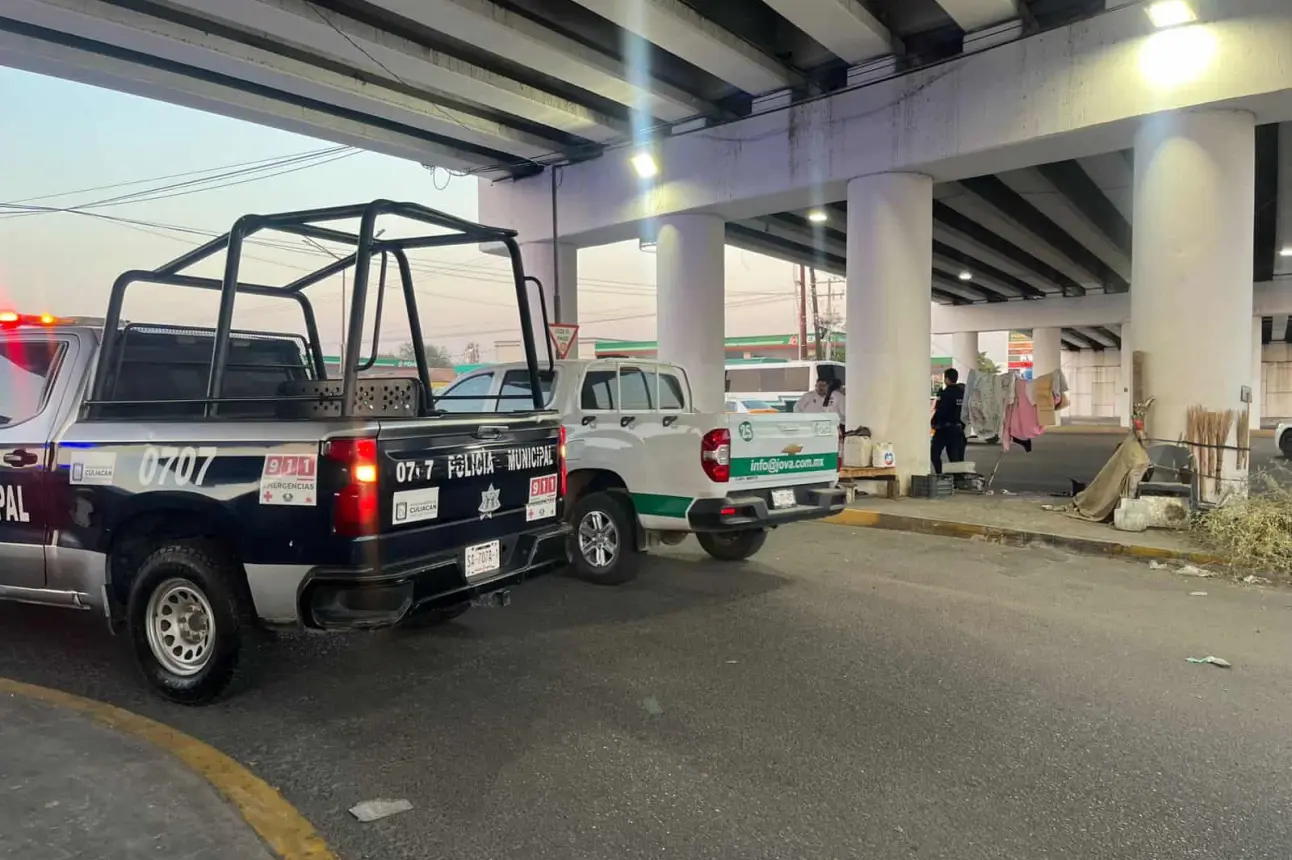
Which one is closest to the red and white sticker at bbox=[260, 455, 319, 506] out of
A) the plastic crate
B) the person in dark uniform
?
the plastic crate

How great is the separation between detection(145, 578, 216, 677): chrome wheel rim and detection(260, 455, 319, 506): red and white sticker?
2.68ft

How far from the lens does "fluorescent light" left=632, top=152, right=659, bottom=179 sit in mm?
13383

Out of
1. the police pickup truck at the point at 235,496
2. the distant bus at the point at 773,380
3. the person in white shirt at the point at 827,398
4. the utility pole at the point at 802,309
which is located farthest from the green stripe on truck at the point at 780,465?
the utility pole at the point at 802,309

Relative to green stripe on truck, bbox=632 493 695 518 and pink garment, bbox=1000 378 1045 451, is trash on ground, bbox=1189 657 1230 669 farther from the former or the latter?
pink garment, bbox=1000 378 1045 451

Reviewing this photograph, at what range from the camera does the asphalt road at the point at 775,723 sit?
3090 mm

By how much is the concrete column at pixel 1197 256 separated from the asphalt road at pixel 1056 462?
1.14m

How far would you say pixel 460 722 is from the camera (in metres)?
4.08

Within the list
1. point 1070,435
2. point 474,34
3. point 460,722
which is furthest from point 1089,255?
point 460,722

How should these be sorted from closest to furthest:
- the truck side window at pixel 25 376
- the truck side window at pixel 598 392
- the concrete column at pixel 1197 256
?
the truck side window at pixel 25 376 < the truck side window at pixel 598 392 < the concrete column at pixel 1197 256

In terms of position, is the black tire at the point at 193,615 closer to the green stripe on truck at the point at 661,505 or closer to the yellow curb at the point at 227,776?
the yellow curb at the point at 227,776

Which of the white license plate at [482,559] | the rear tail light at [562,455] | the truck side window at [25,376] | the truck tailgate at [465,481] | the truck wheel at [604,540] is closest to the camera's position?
the truck tailgate at [465,481]

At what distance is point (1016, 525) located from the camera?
9.29 metres

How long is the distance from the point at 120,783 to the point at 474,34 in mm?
9101

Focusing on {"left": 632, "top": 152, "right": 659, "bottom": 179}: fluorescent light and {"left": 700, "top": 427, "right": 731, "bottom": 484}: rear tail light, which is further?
{"left": 632, "top": 152, "right": 659, "bottom": 179}: fluorescent light
